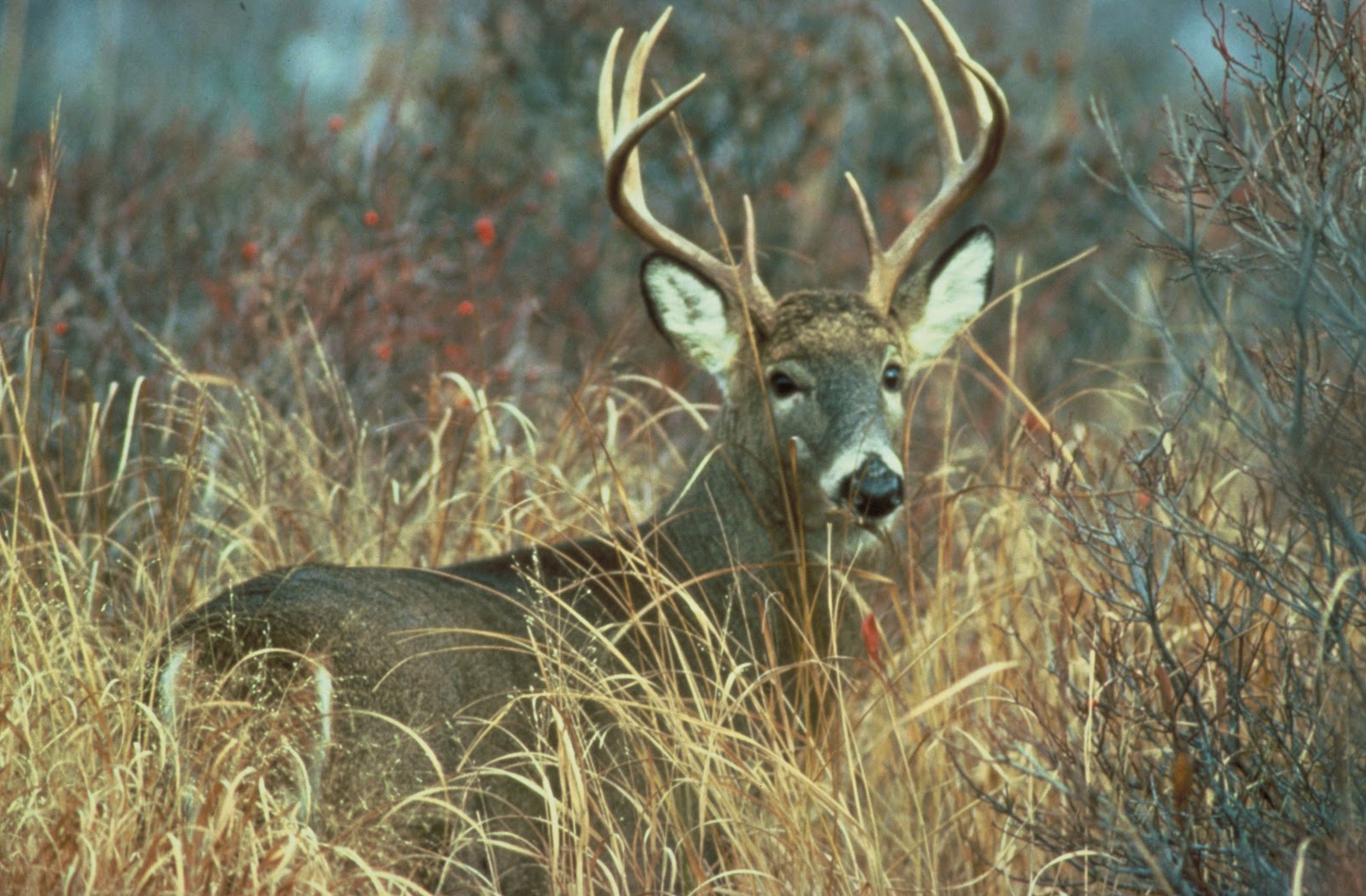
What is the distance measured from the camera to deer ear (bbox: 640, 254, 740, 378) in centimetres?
448

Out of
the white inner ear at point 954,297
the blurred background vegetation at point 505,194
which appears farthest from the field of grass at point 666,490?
the white inner ear at point 954,297

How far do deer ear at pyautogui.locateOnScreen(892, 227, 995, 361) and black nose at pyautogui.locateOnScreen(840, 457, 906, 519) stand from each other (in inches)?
31.7

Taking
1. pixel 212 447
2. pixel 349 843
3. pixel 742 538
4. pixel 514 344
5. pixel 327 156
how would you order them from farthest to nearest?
1. pixel 327 156
2. pixel 514 344
3. pixel 212 447
4. pixel 742 538
5. pixel 349 843

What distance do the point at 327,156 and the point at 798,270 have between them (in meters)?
2.40

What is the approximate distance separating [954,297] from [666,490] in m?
1.10

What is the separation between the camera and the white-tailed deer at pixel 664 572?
3.17 meters

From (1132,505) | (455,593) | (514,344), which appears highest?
(1132,505)

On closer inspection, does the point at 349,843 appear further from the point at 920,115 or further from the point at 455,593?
the point at 920,115

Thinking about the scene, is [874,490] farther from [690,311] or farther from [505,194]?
[505,194]

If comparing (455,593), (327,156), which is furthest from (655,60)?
(455,593)

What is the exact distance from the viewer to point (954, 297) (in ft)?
15.6

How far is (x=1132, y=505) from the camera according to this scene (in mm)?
3359

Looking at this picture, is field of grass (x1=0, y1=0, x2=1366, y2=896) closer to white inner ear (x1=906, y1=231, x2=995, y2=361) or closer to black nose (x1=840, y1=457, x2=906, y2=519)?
black nose (x1=840, y1=457, x2=906, y2=519)

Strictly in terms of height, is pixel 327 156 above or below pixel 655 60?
below
